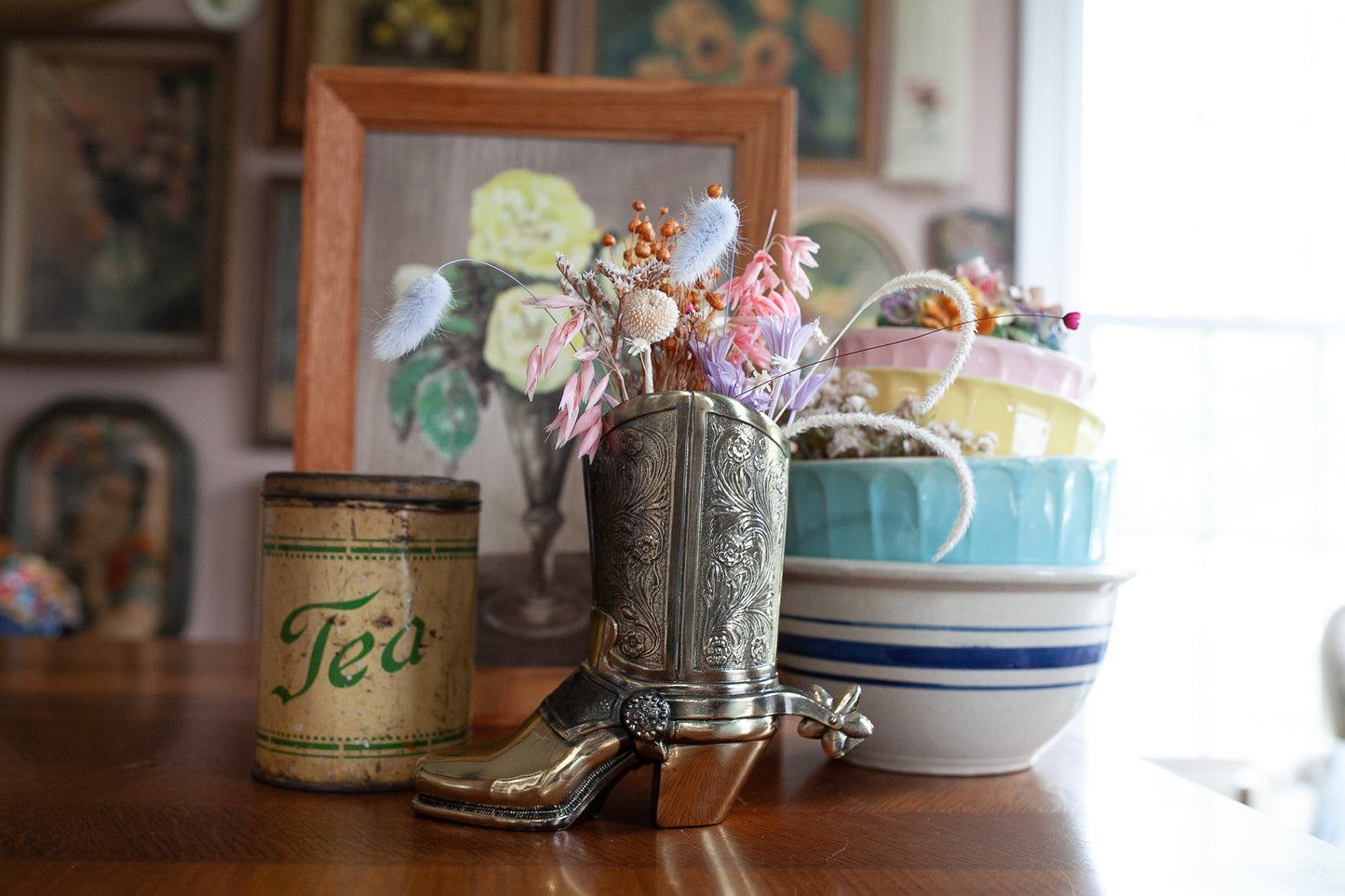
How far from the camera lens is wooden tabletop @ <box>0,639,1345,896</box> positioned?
0.33 metres

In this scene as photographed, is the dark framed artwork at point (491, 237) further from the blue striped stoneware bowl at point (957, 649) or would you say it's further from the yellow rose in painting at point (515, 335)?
the blue striped stoneware bowl at point (957, 649)

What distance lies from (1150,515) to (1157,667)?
1.00 ft

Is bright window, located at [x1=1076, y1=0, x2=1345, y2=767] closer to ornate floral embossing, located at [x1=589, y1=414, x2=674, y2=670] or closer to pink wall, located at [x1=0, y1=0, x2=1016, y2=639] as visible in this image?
pink wall, located at [x1=0, y1=0, x2=1016, y2=639]

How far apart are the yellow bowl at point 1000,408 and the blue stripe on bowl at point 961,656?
11 centimetres

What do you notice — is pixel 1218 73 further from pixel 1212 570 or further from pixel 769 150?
pixel 769 150

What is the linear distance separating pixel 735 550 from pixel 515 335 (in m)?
0.38

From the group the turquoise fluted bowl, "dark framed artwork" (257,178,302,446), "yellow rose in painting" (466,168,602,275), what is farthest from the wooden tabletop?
"dark framed artwork" (257,178,302,446)

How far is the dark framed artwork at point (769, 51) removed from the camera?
6.44ft

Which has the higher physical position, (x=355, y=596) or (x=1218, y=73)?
(x=1218, y=73)

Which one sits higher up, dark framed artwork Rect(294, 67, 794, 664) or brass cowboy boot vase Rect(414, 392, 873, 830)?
dark framed artwork Rect(294, 67, 794, 664)

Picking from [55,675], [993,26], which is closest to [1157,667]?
[993,26]

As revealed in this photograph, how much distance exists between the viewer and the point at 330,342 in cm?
69

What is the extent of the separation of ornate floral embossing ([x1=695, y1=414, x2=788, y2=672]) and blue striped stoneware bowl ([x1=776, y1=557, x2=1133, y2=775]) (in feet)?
0.34

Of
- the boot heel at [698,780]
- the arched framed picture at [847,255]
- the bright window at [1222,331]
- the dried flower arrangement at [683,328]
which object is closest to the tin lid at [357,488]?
the dried flower arrangement at [683,328]
